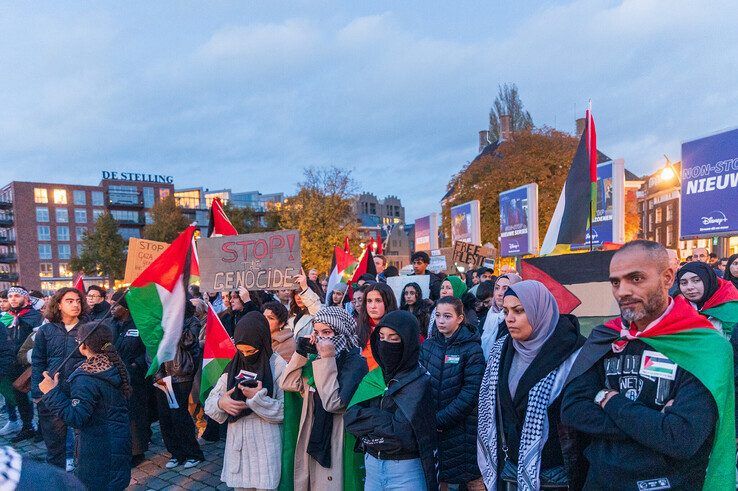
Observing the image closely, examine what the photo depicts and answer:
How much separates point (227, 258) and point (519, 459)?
15.4ft

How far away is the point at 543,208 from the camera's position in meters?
26.7

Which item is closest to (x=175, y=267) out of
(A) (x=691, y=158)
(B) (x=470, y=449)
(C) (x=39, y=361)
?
(C) (x=39, y=361)

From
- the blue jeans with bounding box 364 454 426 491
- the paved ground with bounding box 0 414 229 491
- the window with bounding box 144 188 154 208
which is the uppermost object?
the window with bounding box 144 188 154 208

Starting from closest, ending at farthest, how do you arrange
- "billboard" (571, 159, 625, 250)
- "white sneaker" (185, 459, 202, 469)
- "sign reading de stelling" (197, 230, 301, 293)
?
"white sneaker" (185, 459, 202, 469) < "sign reading de stelling" (197, 230, 301, 293) < "billboard" (571, 159, 625, 250)

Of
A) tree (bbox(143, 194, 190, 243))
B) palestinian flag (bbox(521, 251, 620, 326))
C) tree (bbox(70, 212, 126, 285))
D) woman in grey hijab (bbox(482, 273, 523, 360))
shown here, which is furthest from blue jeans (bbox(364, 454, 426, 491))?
tree (bbox(70, 212, 126, 285))

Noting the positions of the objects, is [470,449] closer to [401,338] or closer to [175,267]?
[401,338]

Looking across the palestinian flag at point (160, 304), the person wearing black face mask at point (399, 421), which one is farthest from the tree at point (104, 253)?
the person wearing black face mask at point (399, 421)

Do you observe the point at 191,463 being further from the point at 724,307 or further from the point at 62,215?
→ the point at 62,215

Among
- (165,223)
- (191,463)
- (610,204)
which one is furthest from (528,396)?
(165,223)

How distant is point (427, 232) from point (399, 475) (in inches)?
1177

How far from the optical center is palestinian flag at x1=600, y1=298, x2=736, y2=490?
1.84 metres

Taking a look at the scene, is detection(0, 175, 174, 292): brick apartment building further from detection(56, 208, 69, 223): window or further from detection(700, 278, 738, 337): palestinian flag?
detection(700, 278, 738, 337): palestinian flag

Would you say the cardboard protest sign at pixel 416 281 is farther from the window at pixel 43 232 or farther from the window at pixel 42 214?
the window at pixel 42 214

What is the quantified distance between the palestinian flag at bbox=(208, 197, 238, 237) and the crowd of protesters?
128 centimetres
